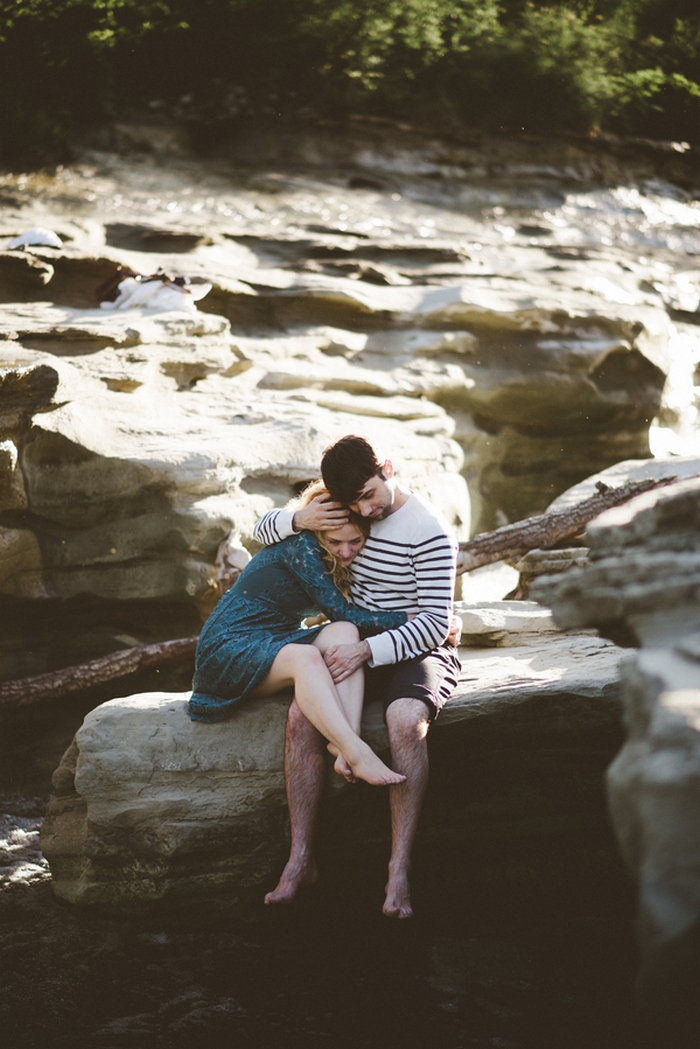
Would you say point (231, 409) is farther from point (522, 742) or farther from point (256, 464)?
point (522, 742)

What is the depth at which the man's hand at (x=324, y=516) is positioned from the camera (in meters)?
4.25

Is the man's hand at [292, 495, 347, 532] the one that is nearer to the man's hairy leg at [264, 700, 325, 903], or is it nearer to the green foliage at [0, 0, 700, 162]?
the man's hairy leg at [264, 700, 325, 903]

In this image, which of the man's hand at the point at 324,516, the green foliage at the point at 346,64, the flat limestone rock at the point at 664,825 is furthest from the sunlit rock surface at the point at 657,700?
the green foliage at the point at 346,64

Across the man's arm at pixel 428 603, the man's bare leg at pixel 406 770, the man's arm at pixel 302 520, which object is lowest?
the man's bare leg at pixel 406 770

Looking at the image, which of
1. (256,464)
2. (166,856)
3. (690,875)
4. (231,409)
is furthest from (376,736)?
(231,409)

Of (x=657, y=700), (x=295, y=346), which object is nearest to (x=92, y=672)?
(x=295, y=346)

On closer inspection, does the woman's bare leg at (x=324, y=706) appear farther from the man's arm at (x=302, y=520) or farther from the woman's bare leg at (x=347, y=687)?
the man's arm at (x=302, y=520)

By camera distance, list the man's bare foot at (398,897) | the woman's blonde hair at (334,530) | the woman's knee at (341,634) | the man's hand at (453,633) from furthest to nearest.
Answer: the man's hand at (453,633) → the woman's blonde hair at (334,530) → the woman's knee at (341,634) → the man's bare foot at (398,897)

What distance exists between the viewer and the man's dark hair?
404 centimetres

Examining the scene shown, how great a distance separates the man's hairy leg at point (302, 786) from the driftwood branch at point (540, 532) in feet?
9.55

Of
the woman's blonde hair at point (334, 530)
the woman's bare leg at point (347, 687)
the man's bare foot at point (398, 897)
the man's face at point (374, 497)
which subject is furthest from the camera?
the woman's blonde hair at point (334, 530)

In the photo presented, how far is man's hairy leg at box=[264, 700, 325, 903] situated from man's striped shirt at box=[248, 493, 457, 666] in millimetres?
434

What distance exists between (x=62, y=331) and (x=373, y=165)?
724 centimetres

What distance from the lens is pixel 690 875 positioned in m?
1.89
